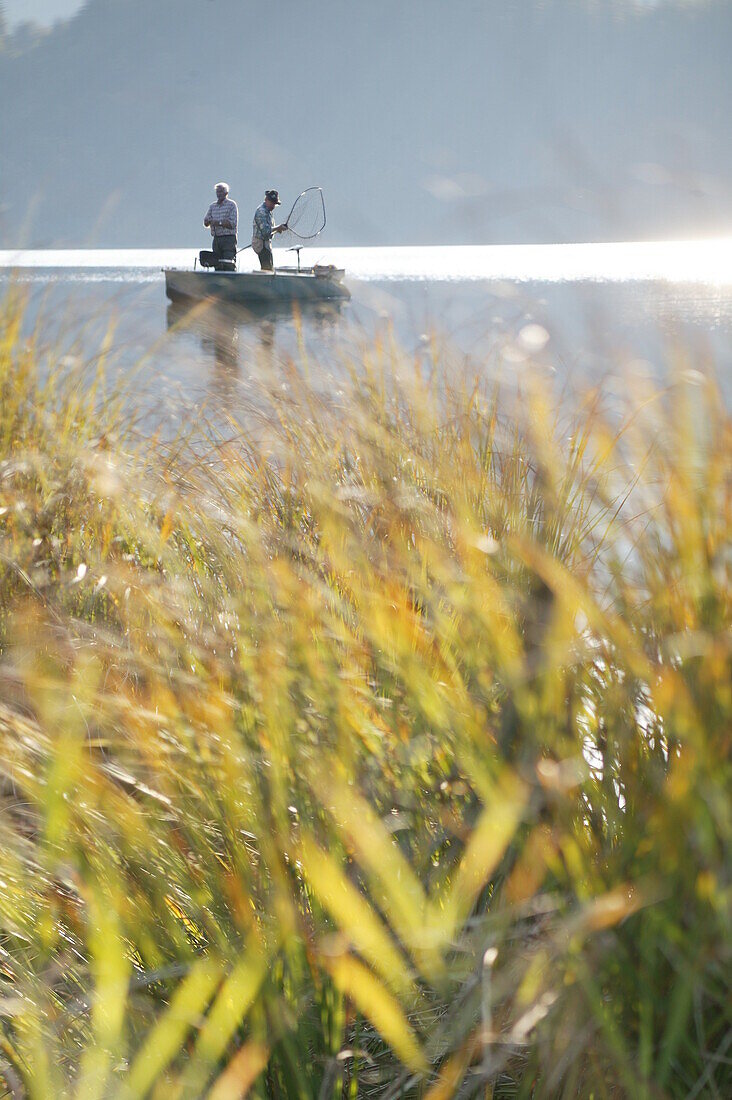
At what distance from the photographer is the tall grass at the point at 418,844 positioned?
673mm

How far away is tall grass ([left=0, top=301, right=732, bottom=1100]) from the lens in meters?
0.67

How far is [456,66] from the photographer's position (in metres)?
2.41

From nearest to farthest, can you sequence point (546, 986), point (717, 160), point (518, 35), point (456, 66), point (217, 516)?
point (546, 986) < point (518, 35) < point (717, 160) < point (217, 516) < point (456, 66)

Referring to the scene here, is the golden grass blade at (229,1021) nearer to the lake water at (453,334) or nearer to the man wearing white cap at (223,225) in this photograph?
the lake water at (453,334)

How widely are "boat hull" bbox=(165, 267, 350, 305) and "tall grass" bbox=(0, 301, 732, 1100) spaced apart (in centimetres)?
1495

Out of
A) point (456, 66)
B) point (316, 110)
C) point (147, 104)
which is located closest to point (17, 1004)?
point (147, 104)

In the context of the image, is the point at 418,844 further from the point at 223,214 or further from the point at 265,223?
the point at 265,223

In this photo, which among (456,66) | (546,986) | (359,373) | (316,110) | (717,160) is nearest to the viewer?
(546,986)

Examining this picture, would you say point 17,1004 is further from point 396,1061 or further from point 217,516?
point 217,516

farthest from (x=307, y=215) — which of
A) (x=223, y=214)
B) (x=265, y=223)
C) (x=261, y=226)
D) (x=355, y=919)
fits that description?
(x=355, y=919)

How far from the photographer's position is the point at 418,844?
2.82 ft

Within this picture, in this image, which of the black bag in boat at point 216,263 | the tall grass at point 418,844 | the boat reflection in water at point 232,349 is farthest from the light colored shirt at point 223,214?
the tall grass at point 418,844

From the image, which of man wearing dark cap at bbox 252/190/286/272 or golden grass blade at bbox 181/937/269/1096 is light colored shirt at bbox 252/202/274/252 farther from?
golden grass blade at bbox 181/937/269/1096

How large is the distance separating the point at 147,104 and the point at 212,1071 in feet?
4.73
